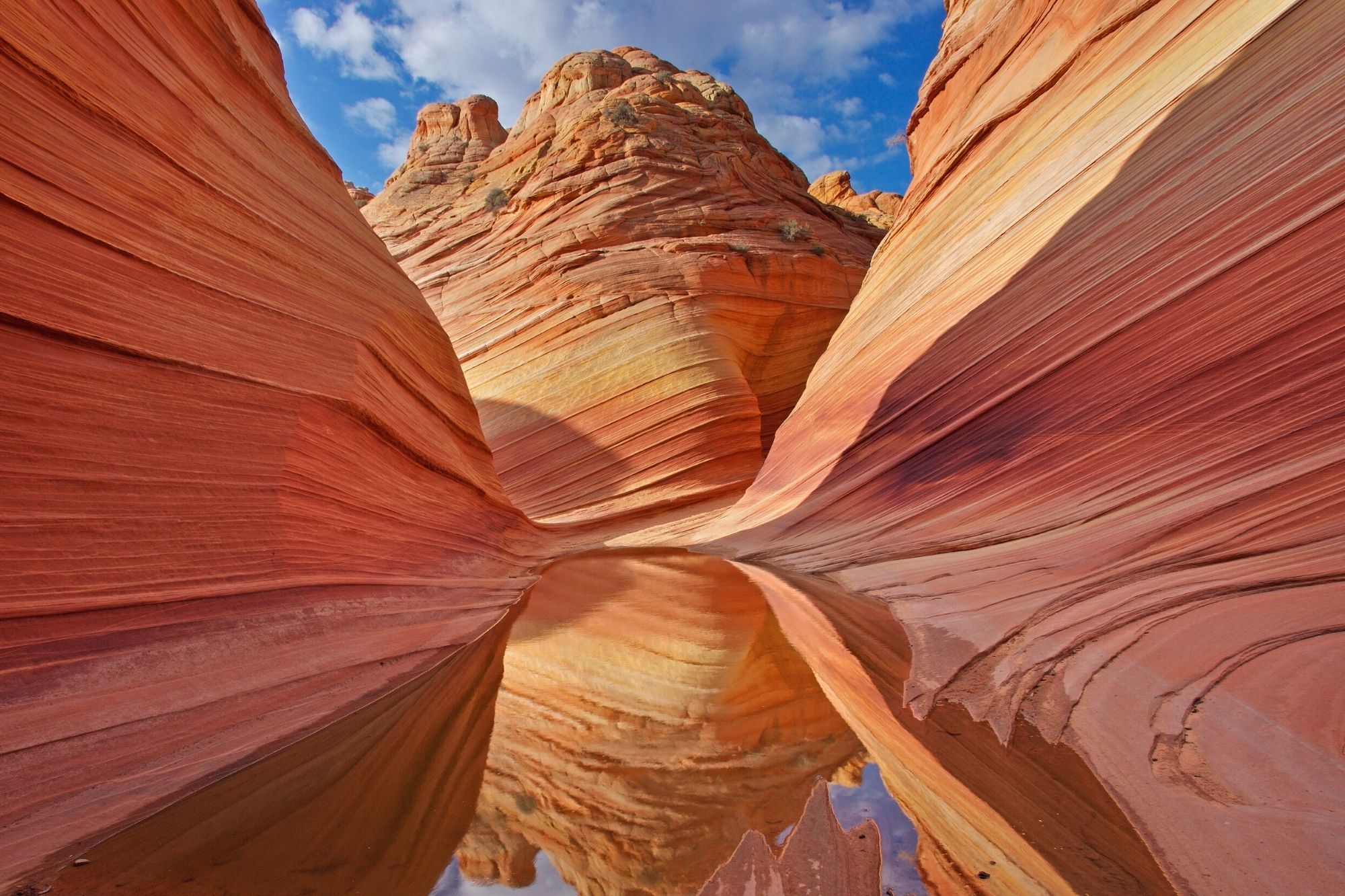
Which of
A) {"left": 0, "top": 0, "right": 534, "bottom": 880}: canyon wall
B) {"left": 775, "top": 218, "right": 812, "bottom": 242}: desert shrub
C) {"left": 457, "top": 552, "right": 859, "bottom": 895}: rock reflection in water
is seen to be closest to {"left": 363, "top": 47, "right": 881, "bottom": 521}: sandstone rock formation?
{"left": 775, "top": 218, "right": 812, "bottom": 242}: desert shrub

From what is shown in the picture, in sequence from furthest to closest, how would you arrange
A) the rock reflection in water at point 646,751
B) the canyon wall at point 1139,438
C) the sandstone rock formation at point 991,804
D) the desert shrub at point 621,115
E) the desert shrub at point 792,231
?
1. the desert shrub at point 792,231
2. the desert shrub at point 621,115
3. the canyon wall at point 1139,438
4. the rock reflection in water at point 646,751
5. the sandstone rock formation at point 991,804

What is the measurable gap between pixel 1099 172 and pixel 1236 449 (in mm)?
3074

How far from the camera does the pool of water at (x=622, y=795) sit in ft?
4.93

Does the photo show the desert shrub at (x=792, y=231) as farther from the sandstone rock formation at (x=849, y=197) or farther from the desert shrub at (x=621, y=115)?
the sandstone rock formation at (x=849, y=197)

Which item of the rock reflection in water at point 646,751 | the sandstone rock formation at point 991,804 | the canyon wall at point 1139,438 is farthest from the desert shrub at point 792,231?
the sandstone rock formation at point 991,804

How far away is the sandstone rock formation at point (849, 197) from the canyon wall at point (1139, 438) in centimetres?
2064

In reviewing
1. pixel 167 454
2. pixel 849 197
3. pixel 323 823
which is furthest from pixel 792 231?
pixel 849 197

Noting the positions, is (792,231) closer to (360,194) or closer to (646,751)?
(646,751)

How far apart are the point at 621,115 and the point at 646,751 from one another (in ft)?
47.1

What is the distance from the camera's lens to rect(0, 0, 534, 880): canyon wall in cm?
227

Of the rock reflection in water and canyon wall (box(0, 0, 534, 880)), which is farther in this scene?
canyon wall (box(0, 0, 534, 880))

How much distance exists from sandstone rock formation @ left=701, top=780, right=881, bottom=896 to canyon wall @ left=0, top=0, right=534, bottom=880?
154 centimetres

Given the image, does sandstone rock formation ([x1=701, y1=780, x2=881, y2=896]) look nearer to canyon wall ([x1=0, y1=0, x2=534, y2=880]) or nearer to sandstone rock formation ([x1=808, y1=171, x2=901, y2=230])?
canyon wall ([x1=0, y1=0, x2=534, y2=880])

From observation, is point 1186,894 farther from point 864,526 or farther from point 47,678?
point 864,526
